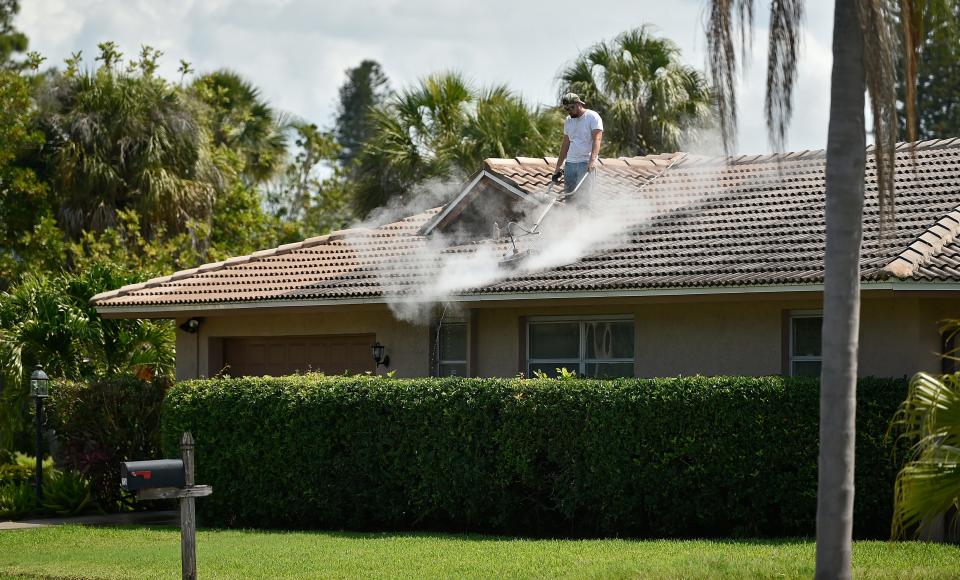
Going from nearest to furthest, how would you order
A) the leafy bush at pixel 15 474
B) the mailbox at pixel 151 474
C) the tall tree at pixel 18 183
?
the mailbox at pixel 151 474 → the leafy bush at pixel 15 474 → the tall tree at pixel 18 183

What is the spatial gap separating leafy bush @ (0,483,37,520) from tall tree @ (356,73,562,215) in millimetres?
11001

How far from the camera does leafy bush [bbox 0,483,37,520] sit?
1856 centimetres

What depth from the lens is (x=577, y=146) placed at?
19.5 meters

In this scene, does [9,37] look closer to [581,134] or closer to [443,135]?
[443,135]

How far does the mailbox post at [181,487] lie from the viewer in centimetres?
1075

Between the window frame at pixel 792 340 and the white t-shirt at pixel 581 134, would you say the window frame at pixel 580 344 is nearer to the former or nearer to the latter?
the window frame at pixel 792 340

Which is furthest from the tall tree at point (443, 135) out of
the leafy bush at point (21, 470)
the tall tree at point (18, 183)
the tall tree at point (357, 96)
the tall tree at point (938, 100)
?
the tall tree at point (357, 96)

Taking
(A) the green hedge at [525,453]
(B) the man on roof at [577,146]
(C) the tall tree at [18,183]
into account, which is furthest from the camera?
(C) the tall tree at [18,183]

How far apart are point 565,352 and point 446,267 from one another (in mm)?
2057

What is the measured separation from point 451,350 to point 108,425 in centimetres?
481

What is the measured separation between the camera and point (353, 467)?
1598 cm

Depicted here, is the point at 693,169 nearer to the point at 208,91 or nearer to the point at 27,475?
the point at 27,475

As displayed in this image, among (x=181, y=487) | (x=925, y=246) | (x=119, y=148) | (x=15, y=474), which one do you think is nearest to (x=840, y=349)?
(x=181, y=487)

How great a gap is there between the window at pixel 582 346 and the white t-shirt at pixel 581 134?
2770 millimetres
